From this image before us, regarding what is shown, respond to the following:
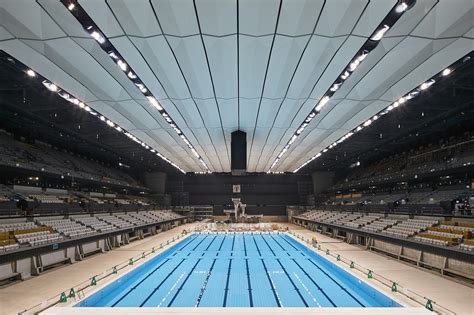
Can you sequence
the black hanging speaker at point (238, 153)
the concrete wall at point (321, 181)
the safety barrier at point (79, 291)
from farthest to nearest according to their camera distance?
the concrete wall at point (321, 181) → the black hanging speaker at point (238, 153) → the safety barrier at point (79, 291)

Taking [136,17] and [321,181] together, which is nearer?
[136,17]

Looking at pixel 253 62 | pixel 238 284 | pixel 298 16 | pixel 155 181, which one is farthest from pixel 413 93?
pixel 155 181

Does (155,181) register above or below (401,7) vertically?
below

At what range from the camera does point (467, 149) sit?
58.1ft

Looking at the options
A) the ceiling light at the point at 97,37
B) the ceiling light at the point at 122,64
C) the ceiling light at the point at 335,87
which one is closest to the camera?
the ceiling light at the point at 97,37

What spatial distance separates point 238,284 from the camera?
10.2 m

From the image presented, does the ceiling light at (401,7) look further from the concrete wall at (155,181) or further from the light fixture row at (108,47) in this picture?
the concrete wall at (155,181)

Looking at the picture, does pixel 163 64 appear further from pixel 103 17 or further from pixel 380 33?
pixel 380 33

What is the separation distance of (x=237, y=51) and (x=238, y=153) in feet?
31.1

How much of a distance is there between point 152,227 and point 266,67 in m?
21.9

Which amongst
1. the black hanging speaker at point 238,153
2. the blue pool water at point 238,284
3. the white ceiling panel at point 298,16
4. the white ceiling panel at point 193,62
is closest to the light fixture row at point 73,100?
the white ceiling panel at point 193,62

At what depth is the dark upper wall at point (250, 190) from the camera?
4266 centimetres

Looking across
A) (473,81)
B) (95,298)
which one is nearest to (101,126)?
(95,298)

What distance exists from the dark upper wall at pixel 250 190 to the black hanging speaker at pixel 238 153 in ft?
83.0
